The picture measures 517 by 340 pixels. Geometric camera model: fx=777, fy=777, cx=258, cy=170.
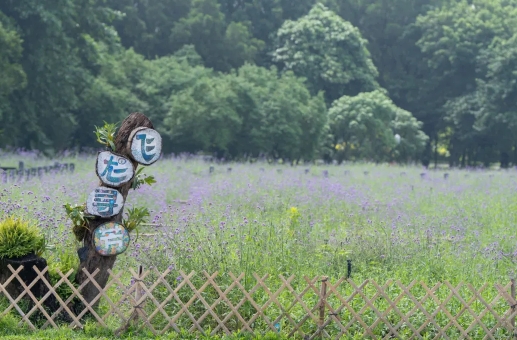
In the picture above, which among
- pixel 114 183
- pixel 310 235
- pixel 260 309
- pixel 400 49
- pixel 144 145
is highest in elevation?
pixel 400 49

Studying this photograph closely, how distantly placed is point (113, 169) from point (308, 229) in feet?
14.1

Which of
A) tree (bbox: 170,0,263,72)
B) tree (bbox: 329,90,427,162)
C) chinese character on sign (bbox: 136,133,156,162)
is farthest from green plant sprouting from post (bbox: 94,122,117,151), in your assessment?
tree (bbox: 170,0,263,72)

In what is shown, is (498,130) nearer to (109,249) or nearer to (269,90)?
(269,90)

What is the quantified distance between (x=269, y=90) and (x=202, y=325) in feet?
97.2

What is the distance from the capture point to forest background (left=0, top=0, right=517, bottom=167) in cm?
3091

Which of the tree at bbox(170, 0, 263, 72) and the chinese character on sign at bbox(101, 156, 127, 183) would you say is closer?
the chinese character on sign at bbox(101, 156, 127, 183)

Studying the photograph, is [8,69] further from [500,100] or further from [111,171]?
[500,100]

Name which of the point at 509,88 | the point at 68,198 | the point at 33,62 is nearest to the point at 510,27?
the point at 509,88

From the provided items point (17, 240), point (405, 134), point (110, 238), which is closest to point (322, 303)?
point (110, 238)

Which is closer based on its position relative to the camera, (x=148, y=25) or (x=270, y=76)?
(x=270, y=76)

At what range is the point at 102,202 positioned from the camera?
7.68 metres

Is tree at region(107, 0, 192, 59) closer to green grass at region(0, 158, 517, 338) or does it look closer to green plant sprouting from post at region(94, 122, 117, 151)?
green grass at region(0, 158, 517, 338)

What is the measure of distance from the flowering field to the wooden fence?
1.92ft

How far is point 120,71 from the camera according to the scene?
3634cm
